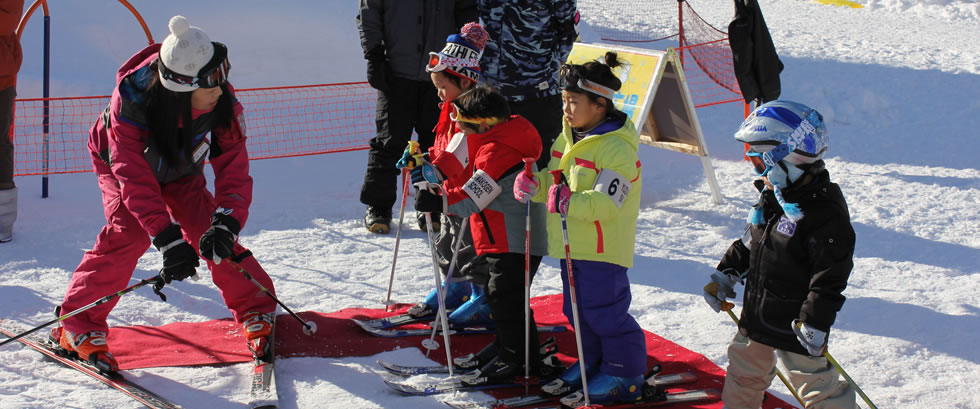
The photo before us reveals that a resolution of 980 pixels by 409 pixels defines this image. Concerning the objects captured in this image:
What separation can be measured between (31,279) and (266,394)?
2320 mm

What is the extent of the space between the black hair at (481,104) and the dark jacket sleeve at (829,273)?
4.69 ft

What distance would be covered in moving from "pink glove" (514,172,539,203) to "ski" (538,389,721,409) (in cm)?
93

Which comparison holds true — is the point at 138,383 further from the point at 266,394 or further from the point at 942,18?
the point at 942,18

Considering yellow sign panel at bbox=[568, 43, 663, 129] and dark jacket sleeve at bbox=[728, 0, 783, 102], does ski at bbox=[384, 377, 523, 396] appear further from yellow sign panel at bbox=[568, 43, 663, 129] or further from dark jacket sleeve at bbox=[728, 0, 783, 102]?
dark jacket sleeve at bbox=[728, 0, 783, 102]

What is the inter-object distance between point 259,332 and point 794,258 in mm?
2478

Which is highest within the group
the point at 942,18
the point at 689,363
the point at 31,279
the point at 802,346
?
the point at 942,18

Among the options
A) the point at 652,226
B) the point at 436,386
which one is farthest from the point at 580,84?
the point at 652,226

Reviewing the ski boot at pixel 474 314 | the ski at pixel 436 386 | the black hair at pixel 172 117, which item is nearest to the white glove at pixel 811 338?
the ski at pixel 436 386

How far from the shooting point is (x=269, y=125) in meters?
8.59

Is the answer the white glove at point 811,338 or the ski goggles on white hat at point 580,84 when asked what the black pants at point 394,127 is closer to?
the ski goggles on white hat at point 580,84

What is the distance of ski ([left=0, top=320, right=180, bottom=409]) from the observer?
3.74m

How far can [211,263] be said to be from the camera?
13.7ft

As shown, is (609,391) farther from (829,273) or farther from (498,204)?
(829,273)

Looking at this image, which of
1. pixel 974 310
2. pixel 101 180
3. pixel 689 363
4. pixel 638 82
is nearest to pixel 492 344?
pixel 689 363
